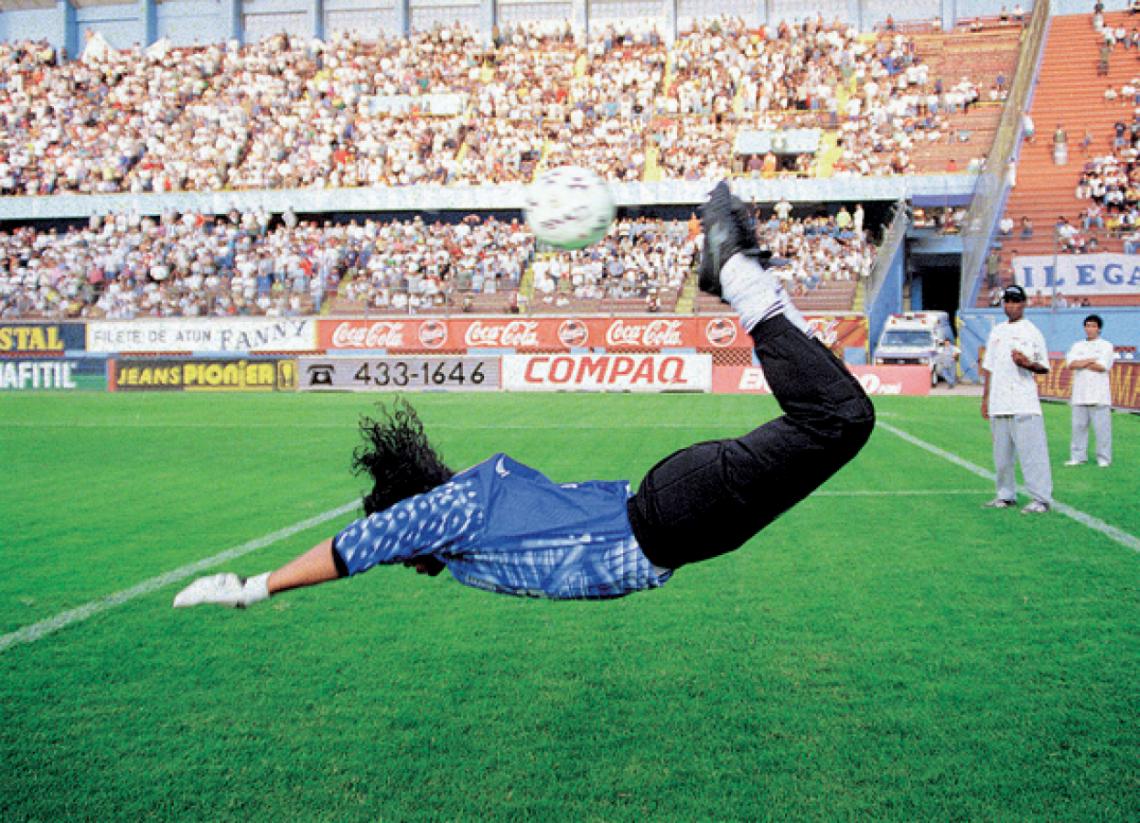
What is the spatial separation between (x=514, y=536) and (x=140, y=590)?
13.6ft

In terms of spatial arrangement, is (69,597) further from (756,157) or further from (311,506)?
(756,157)

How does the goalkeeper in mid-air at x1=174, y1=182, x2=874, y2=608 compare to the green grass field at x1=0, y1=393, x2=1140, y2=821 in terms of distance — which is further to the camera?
the green grass field at x1=0, y1=393, x2=1140, y2=821

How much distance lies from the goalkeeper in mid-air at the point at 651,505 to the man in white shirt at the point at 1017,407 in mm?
6685

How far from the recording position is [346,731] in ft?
14.0

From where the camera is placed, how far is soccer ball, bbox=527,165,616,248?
17.9 feet

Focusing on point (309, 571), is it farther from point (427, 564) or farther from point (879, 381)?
point (879, 381)

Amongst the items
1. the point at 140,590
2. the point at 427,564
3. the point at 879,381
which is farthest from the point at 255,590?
the point at 879,381

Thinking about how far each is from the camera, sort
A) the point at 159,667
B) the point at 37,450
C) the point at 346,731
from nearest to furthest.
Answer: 1. the point at 346,731
2. the point at 159,667
3. the point at 37,450

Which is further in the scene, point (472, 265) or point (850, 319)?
point (472, 265)

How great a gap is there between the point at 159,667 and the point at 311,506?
193 inches

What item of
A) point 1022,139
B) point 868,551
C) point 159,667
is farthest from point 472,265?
point 159,667

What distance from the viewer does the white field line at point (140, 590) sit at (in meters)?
5.69

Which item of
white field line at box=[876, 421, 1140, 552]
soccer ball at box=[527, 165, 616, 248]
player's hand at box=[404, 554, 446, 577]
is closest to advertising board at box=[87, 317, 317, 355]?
white field line at box=[876, 421, 1140, 552]

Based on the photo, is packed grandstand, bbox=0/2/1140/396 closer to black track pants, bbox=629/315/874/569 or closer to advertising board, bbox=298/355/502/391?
advertising board, bbox=298/355/502/391
